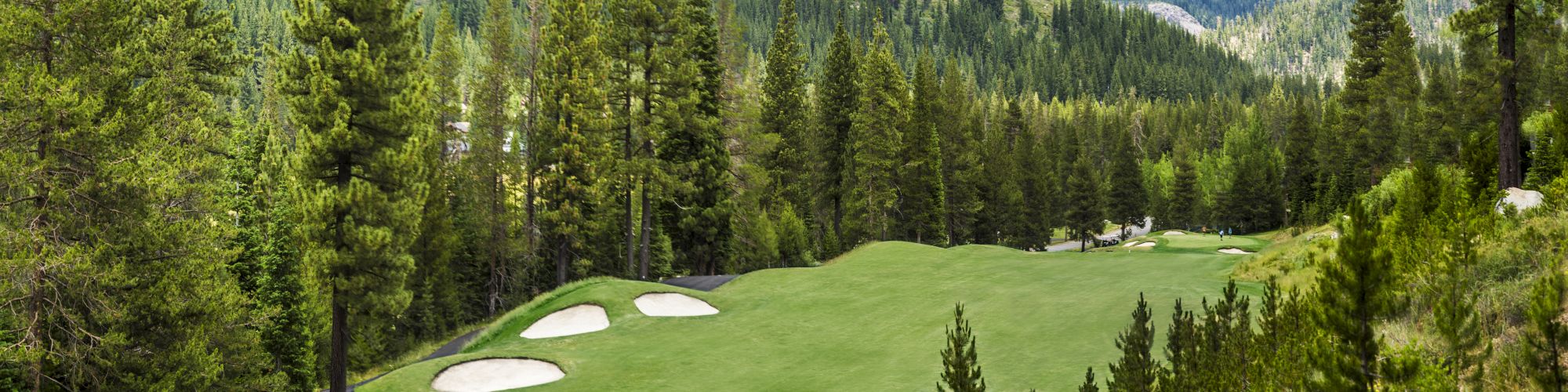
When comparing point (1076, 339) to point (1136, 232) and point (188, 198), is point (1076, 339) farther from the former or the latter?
point (1136, 232)

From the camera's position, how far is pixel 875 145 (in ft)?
178

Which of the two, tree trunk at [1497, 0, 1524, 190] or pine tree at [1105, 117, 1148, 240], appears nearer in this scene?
tree trunk at [1497, 0, 1524, 190]

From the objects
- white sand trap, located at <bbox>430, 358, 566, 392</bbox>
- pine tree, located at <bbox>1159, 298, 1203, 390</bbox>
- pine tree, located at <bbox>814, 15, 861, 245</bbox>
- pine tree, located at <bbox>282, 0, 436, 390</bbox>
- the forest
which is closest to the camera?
pine tree, located at <bbox>1159, 298, 1203, 390</bbox>

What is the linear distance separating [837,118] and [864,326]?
36530 millimetres

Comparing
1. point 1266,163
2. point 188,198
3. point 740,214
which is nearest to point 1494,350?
point 188,198

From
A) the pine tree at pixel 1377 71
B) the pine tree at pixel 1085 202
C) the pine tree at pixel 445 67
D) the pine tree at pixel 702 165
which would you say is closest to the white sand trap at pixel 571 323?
the pine tree at pixel 702 165

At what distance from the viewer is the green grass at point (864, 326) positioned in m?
18.0

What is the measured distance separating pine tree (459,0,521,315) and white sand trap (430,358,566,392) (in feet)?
68.0

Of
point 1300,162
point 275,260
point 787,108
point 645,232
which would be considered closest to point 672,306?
point 645,232

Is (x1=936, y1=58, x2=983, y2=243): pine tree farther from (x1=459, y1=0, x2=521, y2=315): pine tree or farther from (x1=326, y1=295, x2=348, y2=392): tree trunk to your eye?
(x1=326, y1=295, x2=348, y2=392): tree trunk

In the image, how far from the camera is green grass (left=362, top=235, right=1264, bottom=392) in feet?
59.0

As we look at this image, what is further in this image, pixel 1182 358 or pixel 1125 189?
pixel 1125 189

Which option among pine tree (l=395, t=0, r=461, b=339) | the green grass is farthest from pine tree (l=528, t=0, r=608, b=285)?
the green grass

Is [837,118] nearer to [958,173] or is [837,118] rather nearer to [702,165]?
[958,173]
